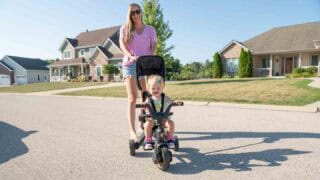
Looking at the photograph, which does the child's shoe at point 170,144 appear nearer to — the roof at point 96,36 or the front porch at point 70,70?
the front porch at point 70,70

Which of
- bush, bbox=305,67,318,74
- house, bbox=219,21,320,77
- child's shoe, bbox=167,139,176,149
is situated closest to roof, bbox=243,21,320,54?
house, bbox=219,21,320,77

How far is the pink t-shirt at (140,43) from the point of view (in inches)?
172

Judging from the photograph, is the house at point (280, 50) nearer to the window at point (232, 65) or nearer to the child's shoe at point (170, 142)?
the window at point (232, 65)

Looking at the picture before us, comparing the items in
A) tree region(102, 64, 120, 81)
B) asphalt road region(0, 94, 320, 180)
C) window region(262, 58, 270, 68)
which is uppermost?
window region(262, 58, 270, 68)

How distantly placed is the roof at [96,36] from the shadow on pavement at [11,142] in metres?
35.9

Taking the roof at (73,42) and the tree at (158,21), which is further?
the roof at (73,42)

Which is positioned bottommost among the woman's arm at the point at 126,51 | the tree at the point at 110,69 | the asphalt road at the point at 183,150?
the asphalt road at the point at 183,150

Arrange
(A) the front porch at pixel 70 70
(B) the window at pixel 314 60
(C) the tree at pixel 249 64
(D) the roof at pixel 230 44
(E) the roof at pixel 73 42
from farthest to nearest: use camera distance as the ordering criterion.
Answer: (E) the roof at pixel 73 42
(A) the front porch at pixel 70 70
(D) the roof at pixel 230 44
(C) the tree at pixel 249 64
(B) the window at pixel 314 60

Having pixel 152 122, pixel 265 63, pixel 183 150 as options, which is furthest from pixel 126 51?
pixel 265 63

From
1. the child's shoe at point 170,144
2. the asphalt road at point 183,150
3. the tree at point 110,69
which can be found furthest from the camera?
the tree at point 110,69

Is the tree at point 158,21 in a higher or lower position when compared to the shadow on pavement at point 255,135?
higher

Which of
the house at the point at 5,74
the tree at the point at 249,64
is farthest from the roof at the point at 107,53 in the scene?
the house at the point at 5,74

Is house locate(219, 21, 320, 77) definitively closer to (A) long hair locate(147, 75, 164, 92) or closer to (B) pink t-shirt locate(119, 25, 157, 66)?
(B) pink t-shirt locate(119, 25, 157, 66)

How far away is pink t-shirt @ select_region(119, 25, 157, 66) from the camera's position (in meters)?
4.36
